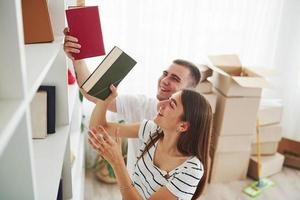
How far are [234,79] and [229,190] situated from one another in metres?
0.94

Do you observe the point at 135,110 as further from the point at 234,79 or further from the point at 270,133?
the point at 270,133

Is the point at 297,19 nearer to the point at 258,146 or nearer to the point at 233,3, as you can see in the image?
the point at 233,3

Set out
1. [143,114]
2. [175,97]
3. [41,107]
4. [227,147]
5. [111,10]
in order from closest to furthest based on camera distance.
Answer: [41,107], [175,97], [143,114], [111,10], [227,147]

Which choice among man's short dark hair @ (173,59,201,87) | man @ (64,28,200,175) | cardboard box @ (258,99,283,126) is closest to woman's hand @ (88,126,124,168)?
man @ (64,28,200,175)

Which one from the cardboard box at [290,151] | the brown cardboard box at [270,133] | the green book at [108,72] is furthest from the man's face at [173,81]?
the cardboard box at [290,151]

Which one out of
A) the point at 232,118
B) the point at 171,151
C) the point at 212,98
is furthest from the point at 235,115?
the point at 171,151

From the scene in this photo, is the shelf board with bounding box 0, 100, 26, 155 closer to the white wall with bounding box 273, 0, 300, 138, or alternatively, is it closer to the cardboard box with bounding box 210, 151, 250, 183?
the cardboard box with bounding box 210, 151, 250, 183

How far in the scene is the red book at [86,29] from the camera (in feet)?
3.70

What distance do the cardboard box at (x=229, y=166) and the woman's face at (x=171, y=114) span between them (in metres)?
1.40

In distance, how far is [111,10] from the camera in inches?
89.4

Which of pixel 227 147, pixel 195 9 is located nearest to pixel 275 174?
pixel 227 147

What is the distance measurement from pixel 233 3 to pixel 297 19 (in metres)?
0.64

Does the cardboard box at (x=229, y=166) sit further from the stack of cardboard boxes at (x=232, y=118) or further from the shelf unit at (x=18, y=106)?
the shelf unit at (x=18, y=106)

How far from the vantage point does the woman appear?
1.15 m
